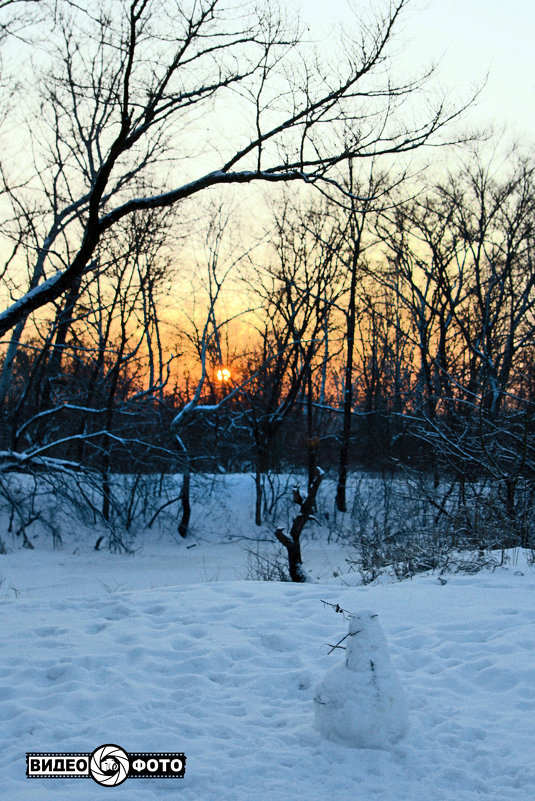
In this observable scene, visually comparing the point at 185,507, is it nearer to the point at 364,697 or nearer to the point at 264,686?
the point at 264,686

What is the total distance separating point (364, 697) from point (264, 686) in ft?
3.74

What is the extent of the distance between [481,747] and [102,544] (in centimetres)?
1331

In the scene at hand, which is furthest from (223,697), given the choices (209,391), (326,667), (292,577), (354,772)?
(209,391)

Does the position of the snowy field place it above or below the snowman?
below

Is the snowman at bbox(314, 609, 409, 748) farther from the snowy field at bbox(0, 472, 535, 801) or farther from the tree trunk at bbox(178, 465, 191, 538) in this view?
the tree trunk at bbox(178, 465, 191, 538)

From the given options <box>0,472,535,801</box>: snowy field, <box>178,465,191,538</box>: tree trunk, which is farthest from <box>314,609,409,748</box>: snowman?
<box>178,465,191,538</box>: tree trunk

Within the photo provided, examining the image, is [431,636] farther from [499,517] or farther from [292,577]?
[499,517]

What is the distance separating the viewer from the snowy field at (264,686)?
296cm

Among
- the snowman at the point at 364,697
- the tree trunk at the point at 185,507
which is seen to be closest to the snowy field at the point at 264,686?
the snowman at the point at 364,697

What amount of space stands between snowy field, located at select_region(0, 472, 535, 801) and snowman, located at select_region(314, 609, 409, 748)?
7 cm

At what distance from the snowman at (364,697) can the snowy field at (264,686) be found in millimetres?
75

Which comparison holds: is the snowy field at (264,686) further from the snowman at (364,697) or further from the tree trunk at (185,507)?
the tree trunk at (185,507)

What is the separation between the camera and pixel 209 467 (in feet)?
70.1

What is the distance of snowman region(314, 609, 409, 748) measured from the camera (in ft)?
10.4
